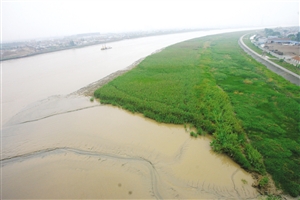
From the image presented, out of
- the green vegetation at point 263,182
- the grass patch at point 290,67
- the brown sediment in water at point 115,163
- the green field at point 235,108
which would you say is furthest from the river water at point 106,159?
the grass patch at point 290,67

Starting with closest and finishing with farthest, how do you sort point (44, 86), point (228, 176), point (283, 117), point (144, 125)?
point (228, 176)
point (283, 117)
point (144, 125)
point (44, 86)

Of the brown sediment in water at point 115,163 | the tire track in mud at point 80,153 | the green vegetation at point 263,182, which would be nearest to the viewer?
the green vegetation at point 263,182

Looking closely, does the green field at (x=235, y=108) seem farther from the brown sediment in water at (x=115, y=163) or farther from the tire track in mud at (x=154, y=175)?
the tire track in mud at (x=154, y=175)

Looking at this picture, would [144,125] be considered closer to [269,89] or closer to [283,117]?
[283,117]

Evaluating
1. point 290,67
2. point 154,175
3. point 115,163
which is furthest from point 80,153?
point 290,67

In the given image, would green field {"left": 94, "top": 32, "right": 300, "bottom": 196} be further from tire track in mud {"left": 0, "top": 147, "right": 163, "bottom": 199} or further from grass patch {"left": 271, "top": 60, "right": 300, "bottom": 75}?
tire track in mud {"left": 0, "top": 147, "right": 163, "bottom": 199}

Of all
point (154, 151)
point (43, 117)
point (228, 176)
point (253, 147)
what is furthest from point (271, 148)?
point (43, 117)
